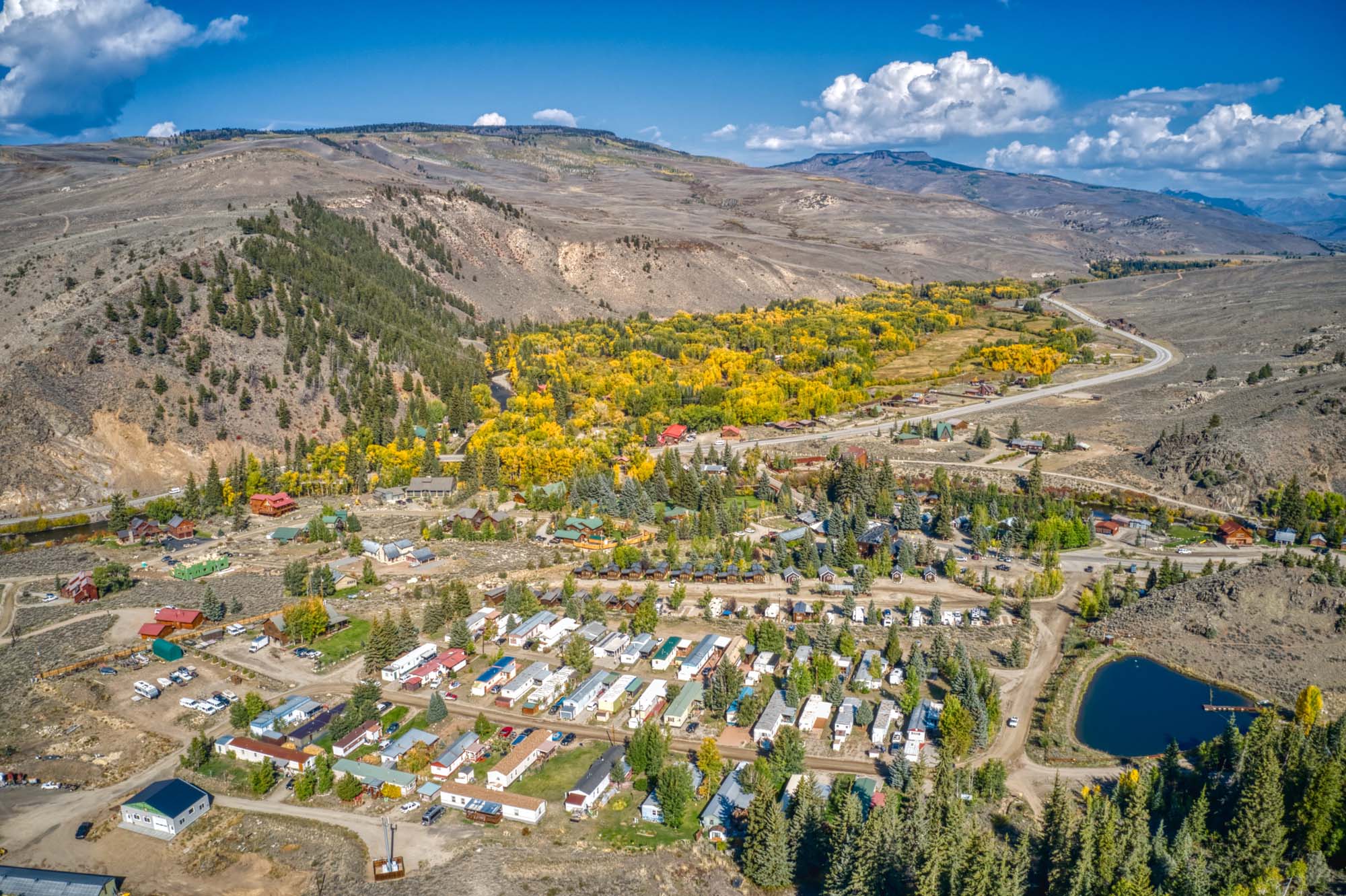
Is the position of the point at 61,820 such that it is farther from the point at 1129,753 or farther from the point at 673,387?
the point at 673,387

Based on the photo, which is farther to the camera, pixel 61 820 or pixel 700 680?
pixel 700 680

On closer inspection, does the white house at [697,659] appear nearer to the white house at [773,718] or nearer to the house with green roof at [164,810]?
the white house at [773,718]

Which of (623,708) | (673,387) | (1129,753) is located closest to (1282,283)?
(673,387)

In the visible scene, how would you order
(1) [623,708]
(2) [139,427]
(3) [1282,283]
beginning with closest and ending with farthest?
1. (1) [623,708]
2. (2) [139,427]
3. (3) [1282,283]

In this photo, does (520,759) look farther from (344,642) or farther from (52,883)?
(344,642)

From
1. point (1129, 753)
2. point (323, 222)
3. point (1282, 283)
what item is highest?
point (323, 222)

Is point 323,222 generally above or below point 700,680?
above
